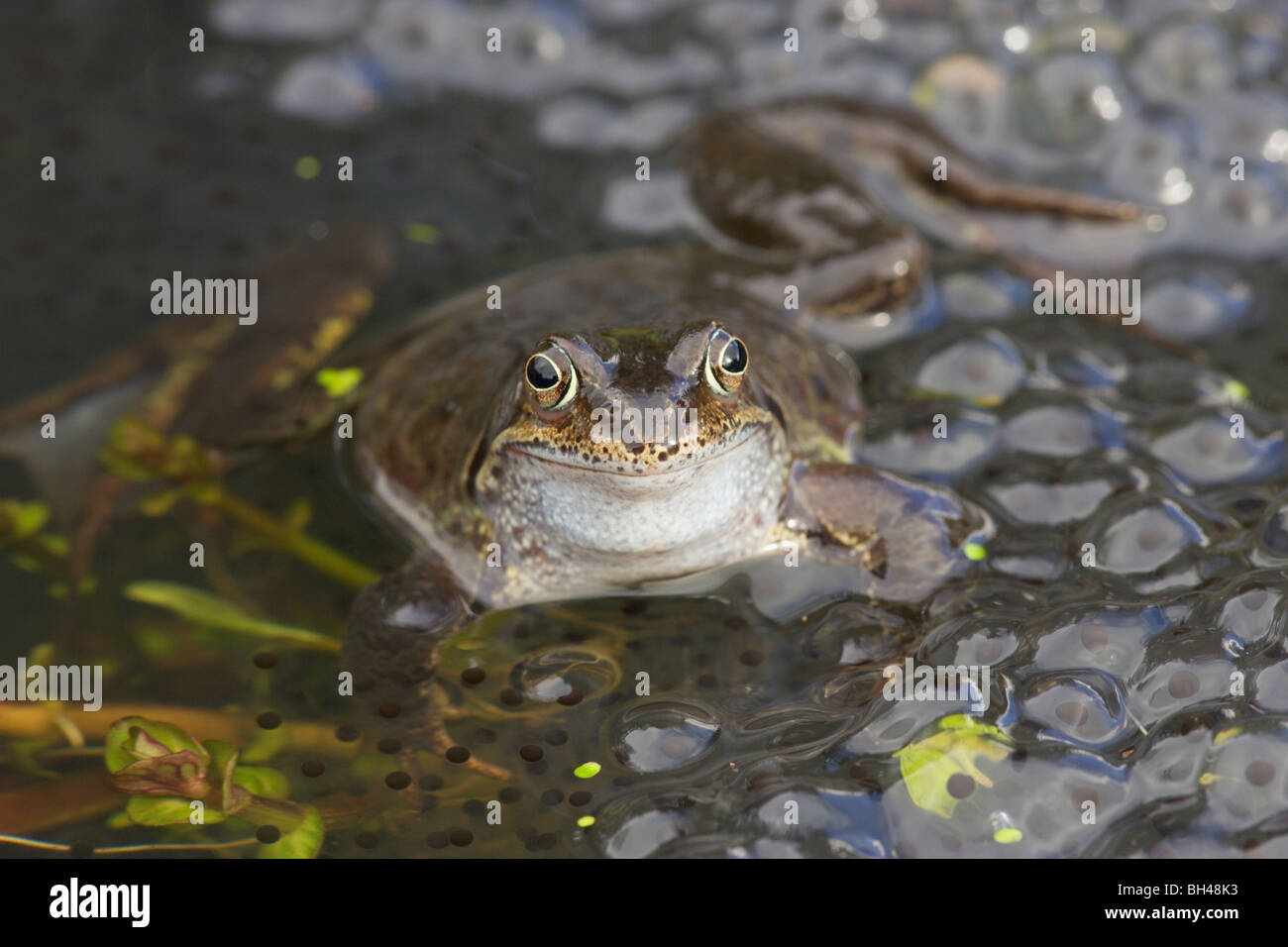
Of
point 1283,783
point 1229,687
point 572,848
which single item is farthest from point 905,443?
point 572,848

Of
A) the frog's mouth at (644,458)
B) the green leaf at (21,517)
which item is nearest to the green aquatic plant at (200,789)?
the green leaf at (21,517)

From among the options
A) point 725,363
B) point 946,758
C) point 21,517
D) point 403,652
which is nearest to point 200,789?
point 403,652

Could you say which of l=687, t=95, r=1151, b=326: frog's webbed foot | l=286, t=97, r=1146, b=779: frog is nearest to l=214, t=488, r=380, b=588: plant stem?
l=286, t=97, r=1146, b=779: frog

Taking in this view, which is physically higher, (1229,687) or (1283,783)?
(1229,687)

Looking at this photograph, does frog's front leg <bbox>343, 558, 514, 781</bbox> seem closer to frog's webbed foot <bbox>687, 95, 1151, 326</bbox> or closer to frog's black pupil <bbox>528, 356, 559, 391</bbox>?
frog's black pupil <bbox>528, 356, 559, 391</bbox>

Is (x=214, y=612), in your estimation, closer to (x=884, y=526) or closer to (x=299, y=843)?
(x=299, y=843)

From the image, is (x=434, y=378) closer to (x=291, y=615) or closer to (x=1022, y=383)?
(x=291, y=615)
